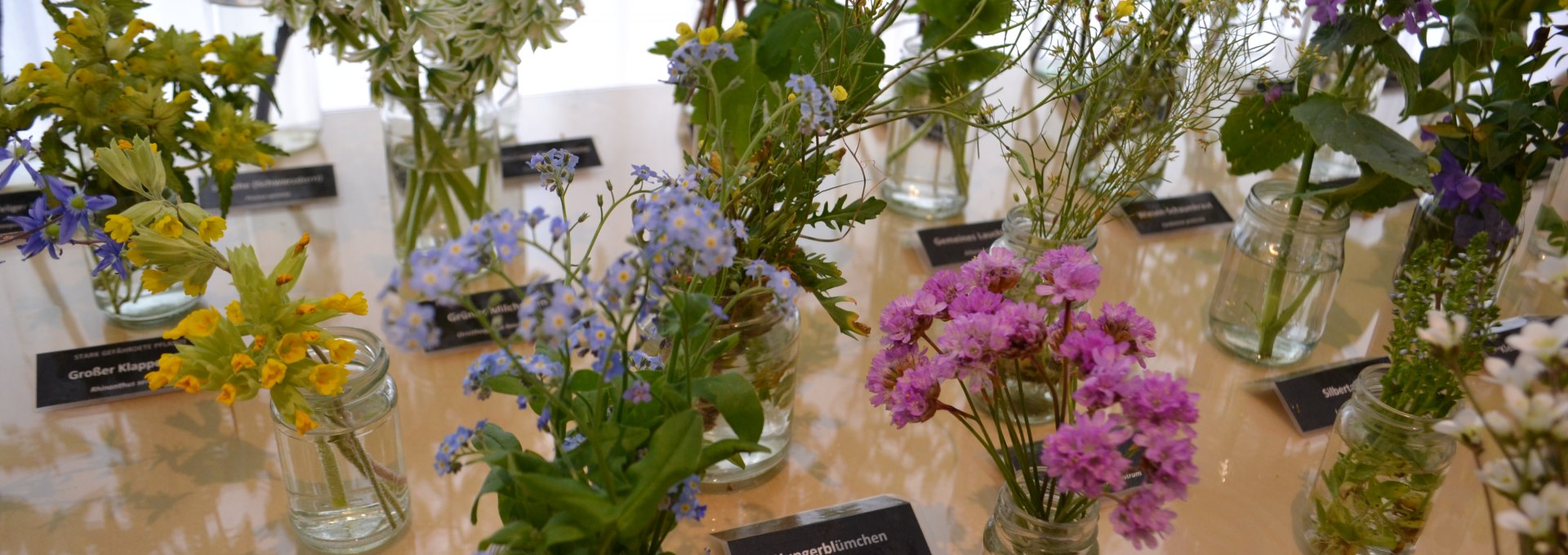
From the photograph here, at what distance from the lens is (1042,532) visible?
0.69 metres

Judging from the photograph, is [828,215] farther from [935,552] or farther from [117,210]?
[117,210]

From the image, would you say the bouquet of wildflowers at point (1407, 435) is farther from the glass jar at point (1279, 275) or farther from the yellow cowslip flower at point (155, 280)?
the yellow cowslip flower at point (155, 280)

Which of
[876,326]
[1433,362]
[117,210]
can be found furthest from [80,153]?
[1433,362]

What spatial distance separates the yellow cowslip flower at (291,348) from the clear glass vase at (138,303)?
431 millimetres

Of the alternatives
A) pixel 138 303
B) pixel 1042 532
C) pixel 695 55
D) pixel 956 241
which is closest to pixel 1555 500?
pixel 1042 532

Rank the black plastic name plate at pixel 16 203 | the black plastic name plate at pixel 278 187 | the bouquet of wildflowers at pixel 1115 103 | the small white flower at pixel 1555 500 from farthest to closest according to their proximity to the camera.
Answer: the black plastic name plate at pixel 278 187 → the black plastic name plate at pixel 16 203 → the bouquet of wildflowers at pixel 1115 103 → the small white flower at pixel 1555 500

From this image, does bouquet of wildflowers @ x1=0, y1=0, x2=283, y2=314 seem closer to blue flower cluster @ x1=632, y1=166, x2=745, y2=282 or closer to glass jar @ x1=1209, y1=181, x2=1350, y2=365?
blue flower cluster @ x1=632, y1=166, x2=745, y2=282

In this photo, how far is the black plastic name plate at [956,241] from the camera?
1.20 metres

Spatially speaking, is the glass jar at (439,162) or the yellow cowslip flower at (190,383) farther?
the glass jar at (439,162)

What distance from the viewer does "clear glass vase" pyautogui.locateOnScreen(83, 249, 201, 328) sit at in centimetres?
102

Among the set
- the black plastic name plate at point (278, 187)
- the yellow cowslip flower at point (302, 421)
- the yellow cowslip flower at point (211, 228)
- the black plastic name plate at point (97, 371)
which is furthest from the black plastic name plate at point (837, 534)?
the black plastic name plate at point (278, 187)

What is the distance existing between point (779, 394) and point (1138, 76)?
15.1 inches

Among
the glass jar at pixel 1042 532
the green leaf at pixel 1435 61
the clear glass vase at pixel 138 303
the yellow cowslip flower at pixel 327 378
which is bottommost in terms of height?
the clear glass vase at pixel 138 303

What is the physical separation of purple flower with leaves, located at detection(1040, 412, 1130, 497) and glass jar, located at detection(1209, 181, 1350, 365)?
0.51 meters
